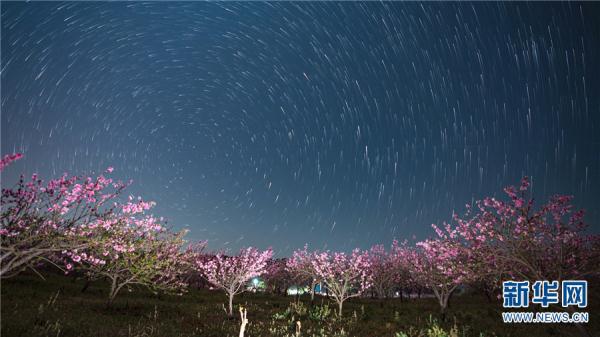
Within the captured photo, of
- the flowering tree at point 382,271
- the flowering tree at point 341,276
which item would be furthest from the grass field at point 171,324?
the flowering tree at point 382,271

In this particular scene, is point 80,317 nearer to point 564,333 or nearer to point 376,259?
point 564,333

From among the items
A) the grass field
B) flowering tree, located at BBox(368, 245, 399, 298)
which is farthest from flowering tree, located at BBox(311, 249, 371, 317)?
flowering tree, located at BBox(368, 245, 399, 298)

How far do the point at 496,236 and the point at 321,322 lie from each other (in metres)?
12.1

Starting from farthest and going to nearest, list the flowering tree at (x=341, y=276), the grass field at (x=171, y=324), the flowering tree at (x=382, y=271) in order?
the flowering tree at (x=382, y=271), the flowering tree at (x=341, y=276), the grass field at (x=171, y=324)

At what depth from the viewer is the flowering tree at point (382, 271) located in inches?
2210

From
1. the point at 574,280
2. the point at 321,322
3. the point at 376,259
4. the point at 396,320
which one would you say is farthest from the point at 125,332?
the point at 376,259

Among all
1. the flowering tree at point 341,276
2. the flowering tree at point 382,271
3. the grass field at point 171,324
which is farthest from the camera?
the flowering tree at point 382,271

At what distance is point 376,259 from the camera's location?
205ft

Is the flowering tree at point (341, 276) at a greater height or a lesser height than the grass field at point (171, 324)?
greater

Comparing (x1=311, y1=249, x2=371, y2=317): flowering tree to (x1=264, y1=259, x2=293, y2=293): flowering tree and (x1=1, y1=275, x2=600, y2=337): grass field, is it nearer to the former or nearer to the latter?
(x1=1, y1=275, x2=600, y2=337): grass field

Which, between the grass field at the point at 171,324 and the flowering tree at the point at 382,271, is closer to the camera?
the grass field at the point at 171,324

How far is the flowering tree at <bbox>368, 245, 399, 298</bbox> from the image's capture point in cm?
5612

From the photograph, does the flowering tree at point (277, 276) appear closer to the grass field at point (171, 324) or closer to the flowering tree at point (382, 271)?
the flowering tree at point (382, 271)

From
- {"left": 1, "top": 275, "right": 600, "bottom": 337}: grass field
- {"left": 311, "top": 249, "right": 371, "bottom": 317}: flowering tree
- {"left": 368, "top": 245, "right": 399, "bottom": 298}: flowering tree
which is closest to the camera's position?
{"left": 1, "top": 275, "right": 600, "bottom": 337}: grass field
